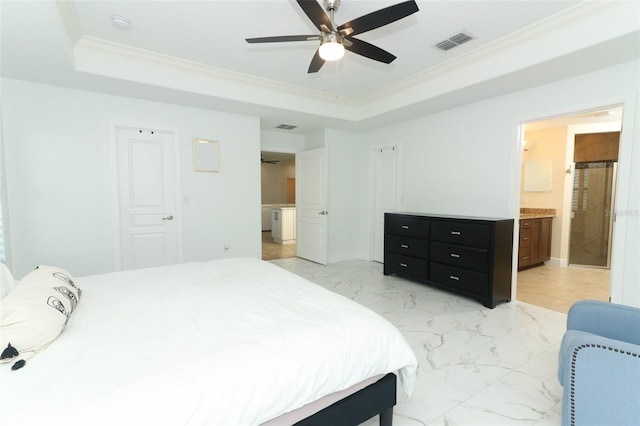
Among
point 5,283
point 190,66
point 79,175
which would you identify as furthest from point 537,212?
point 79,175

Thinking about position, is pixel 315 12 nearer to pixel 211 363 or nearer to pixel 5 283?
pixel 211 363

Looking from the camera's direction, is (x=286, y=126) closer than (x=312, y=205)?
Yes

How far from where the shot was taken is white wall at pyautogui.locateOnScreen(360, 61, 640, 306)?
270 cm

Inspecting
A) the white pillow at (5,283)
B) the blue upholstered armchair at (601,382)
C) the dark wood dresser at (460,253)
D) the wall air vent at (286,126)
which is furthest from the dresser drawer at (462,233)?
the white pillow at (5,283)

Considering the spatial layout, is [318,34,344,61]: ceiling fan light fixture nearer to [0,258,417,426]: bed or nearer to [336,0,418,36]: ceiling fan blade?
[336,0,418,36]: ceiling fan blade

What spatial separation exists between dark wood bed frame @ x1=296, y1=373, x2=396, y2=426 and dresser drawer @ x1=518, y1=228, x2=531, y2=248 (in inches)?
172

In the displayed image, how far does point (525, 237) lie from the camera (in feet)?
15.9

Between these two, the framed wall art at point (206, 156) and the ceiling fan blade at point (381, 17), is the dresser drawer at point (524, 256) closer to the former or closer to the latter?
the ceiling fan blade at point (381, 17)

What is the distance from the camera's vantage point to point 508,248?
345cm

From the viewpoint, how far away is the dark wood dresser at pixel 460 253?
10.8 feet

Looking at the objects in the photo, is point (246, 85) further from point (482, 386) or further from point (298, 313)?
point (482, 386)

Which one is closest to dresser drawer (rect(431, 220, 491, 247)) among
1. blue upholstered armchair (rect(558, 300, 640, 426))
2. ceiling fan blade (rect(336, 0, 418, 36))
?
blue upholstered armchair (rect(558, 300, 640, 426))

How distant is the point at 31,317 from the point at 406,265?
388 centimetres

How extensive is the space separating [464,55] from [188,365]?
367 centimetres
